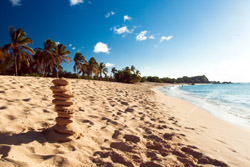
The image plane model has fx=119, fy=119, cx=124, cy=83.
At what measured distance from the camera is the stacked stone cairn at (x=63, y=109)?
2.35 metres

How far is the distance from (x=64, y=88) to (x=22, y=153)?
3.80 feet

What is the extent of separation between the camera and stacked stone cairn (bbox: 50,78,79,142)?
2.35 m

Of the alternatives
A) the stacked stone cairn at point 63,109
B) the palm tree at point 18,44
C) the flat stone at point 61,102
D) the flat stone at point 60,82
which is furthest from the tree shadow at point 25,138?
the palm tree at point 18,44

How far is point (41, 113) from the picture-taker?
3.25 meters

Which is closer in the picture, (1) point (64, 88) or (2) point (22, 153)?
(2) point (22, 153)

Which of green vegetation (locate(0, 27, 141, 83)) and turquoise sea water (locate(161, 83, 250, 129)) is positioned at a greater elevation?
green vegetation (locate(0, 27, 141, 83))

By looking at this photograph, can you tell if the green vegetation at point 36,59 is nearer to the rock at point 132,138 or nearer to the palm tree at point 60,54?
Result: the palm tree at point 60,54

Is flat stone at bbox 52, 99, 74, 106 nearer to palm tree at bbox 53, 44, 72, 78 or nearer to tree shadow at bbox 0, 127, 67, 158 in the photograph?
tree shadow at bbox 0, 127, 67, 158

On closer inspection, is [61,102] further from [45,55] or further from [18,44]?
[45,55]

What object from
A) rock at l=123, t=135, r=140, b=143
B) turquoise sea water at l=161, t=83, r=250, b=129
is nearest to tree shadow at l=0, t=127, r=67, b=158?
rock at l=123, t=135, r=140, b=143

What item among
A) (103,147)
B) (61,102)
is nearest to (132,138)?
(103,147)

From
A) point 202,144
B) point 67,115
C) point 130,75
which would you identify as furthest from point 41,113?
point 130,75

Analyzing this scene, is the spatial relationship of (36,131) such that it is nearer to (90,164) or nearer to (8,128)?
(8,128)

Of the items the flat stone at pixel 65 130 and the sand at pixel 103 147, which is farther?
the flat stone at pixel 65 130
